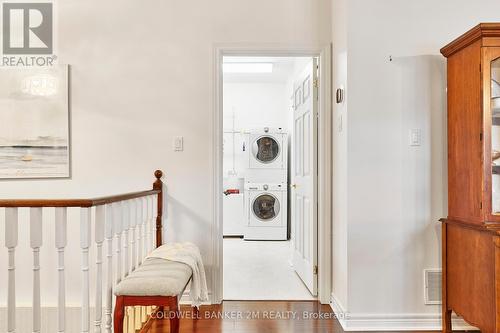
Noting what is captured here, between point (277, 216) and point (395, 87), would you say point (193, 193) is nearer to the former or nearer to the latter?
point (395, 87)

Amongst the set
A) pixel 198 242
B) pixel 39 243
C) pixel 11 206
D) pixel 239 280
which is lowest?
pixel 239 280

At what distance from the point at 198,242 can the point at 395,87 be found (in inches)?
74.8

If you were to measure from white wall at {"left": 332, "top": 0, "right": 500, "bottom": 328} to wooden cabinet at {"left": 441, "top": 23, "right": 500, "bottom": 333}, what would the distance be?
0.70 ft

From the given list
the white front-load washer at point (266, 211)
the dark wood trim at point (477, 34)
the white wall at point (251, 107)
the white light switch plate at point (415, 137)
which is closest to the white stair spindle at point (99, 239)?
the white light switch plate at point (415, 137)

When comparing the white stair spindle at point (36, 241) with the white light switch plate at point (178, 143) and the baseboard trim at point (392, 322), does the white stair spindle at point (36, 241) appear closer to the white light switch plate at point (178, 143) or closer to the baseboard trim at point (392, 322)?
the white light switch plate at point (178, 143)

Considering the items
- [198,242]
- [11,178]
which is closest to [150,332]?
[198,242]

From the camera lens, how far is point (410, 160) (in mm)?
2523

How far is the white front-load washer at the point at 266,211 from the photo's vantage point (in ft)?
19.1

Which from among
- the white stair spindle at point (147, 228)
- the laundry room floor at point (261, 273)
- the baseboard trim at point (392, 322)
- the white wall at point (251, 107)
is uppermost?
the white wall at point (251, 107)

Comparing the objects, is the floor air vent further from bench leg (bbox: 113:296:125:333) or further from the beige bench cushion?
bench leg (bbox: 113:296:125:333)

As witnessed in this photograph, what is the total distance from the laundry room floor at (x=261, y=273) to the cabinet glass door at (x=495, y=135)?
1635mm

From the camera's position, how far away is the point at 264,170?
5.95m

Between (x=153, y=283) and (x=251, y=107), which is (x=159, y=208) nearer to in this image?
(x=153, y=283)

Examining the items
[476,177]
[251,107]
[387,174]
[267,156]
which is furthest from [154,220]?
[251,107]
